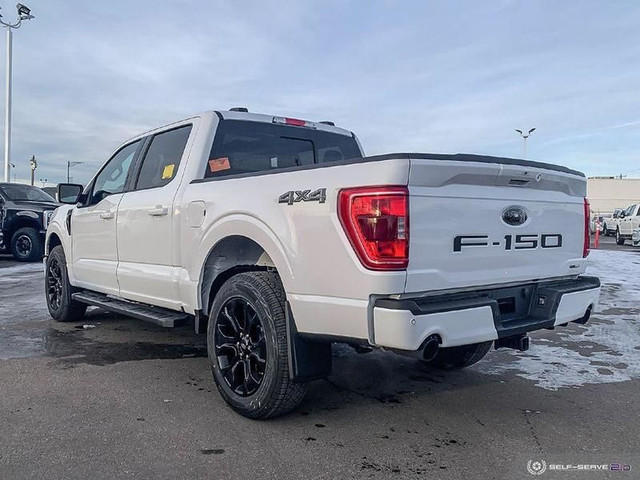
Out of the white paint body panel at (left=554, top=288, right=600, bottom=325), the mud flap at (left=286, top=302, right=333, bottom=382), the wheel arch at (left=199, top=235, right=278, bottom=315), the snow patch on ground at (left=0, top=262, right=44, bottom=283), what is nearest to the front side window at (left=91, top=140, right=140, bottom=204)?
the wheel arch at (left=199, top=235, right=278, bottom=315)

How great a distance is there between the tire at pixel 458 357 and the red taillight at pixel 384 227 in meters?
1.97

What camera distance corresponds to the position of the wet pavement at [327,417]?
9.96 feet

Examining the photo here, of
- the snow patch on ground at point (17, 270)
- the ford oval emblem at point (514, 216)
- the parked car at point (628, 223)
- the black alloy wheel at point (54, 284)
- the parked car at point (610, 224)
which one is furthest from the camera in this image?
the parked car at point (610, 224)

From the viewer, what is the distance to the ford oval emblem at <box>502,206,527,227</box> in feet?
11.3

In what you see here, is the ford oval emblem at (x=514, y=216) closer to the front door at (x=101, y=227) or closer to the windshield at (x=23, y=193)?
the front door at (x=101, y=227)

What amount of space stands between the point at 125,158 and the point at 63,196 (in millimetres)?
1042

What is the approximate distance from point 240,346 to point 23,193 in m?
13.2

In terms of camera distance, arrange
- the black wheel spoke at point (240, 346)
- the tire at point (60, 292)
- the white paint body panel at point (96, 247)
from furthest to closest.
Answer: the tire at point (60, 292) → the white paint body panel at point (96, 247) → the black wheel spoke at point (240, 346)

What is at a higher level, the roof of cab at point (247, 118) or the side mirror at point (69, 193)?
the roof of cab at point (247, 118)

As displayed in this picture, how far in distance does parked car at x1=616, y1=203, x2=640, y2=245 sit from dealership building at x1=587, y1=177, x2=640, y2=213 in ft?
99.1

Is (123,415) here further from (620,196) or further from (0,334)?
(620,196)

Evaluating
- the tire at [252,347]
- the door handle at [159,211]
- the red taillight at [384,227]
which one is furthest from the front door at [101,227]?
the red taillight at [384,227]

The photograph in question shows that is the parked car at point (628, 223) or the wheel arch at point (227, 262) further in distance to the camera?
the parked car at point (628, 223)

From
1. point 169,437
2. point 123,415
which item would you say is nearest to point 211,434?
point 169,437
